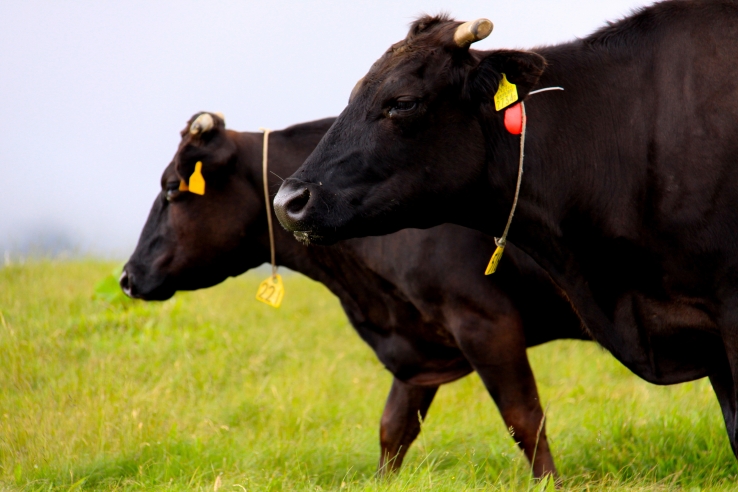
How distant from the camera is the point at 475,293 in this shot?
4.96 meters

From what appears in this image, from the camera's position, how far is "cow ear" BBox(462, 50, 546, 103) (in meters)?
3.75

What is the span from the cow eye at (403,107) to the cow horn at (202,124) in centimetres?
214

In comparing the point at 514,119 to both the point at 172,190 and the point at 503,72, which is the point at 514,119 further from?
the point at 172,190

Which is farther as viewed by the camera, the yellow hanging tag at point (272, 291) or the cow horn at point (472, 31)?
the yellow hanging tag at point (272, 291)

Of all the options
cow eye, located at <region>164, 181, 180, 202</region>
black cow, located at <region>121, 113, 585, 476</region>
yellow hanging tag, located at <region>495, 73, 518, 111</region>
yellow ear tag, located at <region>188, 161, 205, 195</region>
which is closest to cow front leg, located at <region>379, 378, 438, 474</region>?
black cow, located at <region>121, 113, 585, 476</region>

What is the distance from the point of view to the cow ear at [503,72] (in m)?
3.75

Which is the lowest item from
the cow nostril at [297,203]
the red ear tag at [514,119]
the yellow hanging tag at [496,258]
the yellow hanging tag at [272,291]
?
the yellow hanging tag at [272,291]

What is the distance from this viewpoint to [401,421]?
561 cm

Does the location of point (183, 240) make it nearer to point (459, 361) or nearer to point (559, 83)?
point (459, 361)

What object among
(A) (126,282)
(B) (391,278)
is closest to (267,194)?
(B) (391,278)

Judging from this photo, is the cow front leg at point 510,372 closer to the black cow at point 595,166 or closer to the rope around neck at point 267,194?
the black cow at point 595,166

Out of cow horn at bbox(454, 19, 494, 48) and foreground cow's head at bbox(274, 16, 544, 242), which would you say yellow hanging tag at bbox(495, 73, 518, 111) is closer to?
foreground cow's head at bbox(274, 16, 544, 242)

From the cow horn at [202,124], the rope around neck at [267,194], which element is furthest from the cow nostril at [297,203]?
the cow horn at [202,124]

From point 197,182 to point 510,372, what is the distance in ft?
7.41
